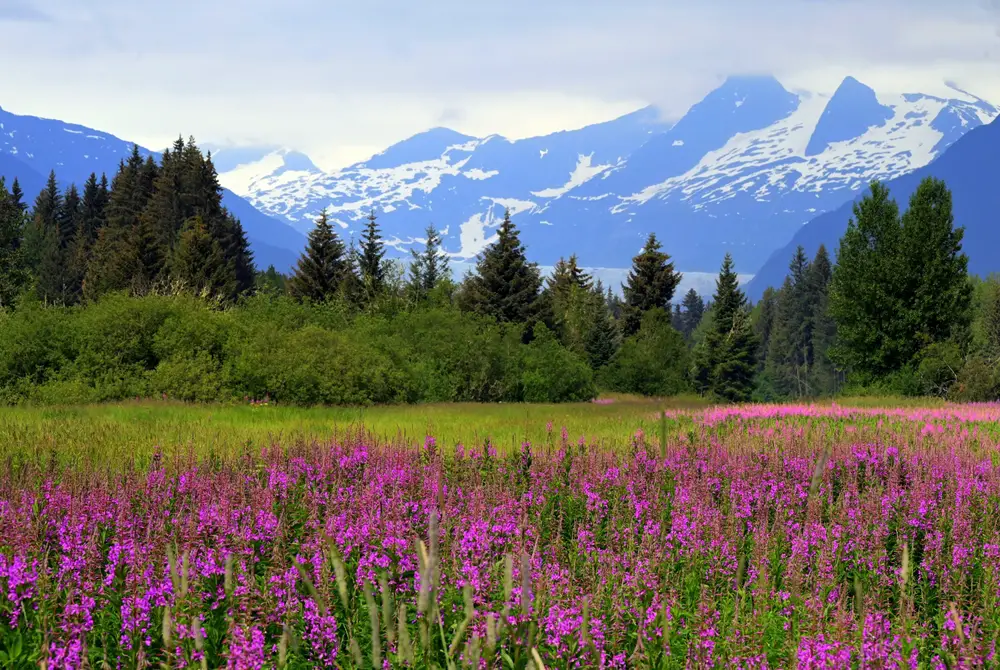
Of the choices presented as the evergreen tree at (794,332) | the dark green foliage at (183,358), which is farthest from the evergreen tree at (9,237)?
the evergreen tree at (794,332)

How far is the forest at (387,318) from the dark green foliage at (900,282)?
111mm

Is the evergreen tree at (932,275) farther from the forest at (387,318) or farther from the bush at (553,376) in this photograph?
the bush at (553,376)

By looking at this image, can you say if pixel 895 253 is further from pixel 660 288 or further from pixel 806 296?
pixel 806 296

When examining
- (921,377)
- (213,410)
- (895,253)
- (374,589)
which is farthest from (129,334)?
(895,253)

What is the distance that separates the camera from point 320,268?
59.9 meters

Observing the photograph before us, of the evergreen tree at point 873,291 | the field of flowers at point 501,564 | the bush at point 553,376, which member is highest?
the evergreen tree at point 873,291

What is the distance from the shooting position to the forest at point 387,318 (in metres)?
26.4

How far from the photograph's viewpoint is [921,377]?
44.2 meters

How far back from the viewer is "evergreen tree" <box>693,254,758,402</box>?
66.0 metres

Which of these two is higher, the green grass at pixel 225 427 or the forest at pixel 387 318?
the forest at pixel 387 318

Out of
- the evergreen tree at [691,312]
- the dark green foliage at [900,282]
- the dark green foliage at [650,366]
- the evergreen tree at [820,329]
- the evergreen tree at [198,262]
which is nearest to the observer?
the dark green foliage at [900,282]

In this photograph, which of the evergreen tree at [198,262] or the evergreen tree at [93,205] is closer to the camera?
the evergreen tree at [198,262]

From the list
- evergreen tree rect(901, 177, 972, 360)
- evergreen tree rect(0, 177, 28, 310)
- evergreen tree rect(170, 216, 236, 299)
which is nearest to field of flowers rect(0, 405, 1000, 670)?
evergreen tree rect(901, 177, 972, 360)

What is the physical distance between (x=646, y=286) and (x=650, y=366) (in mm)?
13288
